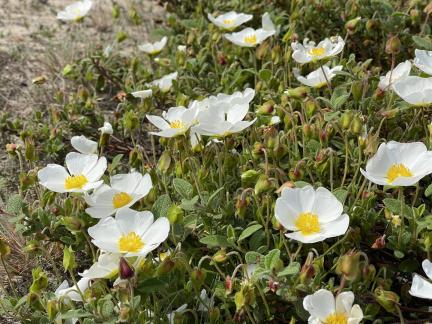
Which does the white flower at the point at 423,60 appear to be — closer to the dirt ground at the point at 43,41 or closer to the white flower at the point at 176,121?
the white flower at the point at 176,121

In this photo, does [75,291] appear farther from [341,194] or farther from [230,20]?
[230,20]

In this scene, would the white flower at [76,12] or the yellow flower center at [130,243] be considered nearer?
the yellow flower center at [130,243]

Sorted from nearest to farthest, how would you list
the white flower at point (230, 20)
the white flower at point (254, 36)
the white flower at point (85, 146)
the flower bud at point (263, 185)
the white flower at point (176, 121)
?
the flower bud at point (263, 185) → the white flower at point (176, 121) → the white flower at point (85, 146) → the white flower at point (254, 36) → the white flower at point (230, 20)

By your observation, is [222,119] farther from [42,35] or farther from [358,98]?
[42,35]

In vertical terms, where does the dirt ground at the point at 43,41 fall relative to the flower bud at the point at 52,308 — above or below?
below

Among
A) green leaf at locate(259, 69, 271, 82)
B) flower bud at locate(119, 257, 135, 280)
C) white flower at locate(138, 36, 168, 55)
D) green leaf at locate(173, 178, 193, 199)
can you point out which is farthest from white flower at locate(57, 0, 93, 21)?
flower bud at locate(119, 257, 135, 280)

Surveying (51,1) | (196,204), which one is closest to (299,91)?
(196,204)

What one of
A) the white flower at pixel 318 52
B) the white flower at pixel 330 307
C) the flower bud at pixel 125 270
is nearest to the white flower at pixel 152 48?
the white flower at pixel 318 52
